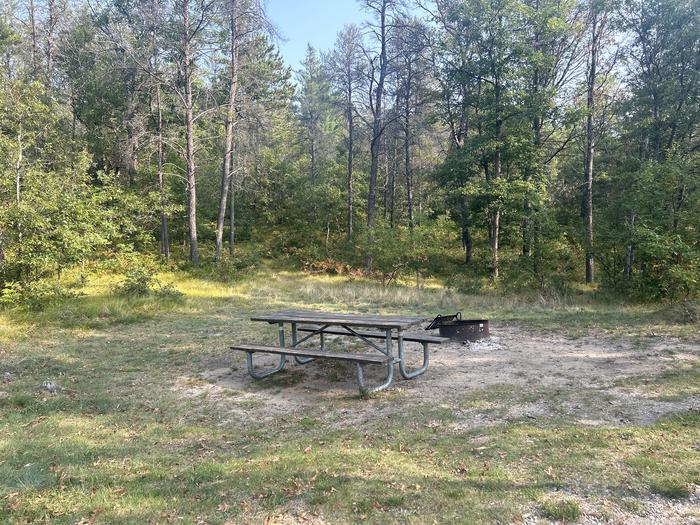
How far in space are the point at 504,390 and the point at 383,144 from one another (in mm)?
23759

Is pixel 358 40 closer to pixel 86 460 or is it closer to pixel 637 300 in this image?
pixel 637 300

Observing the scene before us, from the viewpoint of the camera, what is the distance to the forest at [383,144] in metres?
10.3

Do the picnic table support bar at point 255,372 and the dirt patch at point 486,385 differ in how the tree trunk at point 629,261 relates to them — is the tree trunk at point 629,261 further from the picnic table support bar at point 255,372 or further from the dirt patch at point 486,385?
the picnic table support bar at point 255,372

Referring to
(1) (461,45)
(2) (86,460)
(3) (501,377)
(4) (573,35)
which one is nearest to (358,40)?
(1) (461,45)

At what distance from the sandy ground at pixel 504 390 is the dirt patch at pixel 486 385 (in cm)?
1

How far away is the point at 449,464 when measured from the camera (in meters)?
3.05

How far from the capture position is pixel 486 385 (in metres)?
4.83

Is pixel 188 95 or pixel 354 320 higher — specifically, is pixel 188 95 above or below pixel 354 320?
above

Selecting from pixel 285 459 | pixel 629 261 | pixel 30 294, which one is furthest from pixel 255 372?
pixel 629 261

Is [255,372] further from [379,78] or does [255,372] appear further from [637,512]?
[379,78]

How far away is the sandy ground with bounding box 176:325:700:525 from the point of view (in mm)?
3705

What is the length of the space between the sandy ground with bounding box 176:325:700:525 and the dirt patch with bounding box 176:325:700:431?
0.01 metres

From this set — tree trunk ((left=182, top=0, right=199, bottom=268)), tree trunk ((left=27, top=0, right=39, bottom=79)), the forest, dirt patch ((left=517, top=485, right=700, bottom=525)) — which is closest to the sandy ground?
dirt patch ((left=517, top=485, right=700, bottom=525))

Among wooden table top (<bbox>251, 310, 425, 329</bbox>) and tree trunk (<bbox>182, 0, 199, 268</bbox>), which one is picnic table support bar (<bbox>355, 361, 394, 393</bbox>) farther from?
tree trunk (<bbox>182, 0, 199, 268</bbox>)
